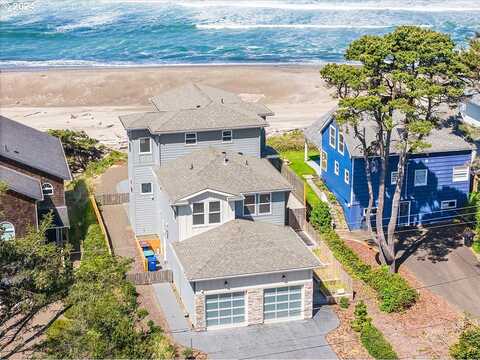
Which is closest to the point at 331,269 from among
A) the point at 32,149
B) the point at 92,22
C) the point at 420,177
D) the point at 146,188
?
the point at 420,177

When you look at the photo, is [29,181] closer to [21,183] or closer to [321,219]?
[21,183]

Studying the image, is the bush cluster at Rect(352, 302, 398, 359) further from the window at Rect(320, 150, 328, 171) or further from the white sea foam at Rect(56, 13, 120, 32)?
the white sea foam at Rect(56, 13, 120, 32)

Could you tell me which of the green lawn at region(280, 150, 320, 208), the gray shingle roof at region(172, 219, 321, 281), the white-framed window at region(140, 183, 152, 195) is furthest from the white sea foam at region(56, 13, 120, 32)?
the gray shingle roof at region(172, 219, 321, 281)

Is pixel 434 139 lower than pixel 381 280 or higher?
higher

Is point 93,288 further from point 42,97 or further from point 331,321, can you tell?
point 42,97

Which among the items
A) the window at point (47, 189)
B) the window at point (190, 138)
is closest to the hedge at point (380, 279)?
the window at point (190, 138)

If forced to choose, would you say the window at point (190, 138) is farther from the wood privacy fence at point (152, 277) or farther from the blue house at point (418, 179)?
the blue house at point (418, 179)

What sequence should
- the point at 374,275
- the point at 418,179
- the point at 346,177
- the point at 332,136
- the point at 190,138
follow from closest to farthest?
1. the point at 374,275
2. the point at 190,138
3. the point at 418,179
4. the point at 346,177
5. the point at 332,136
